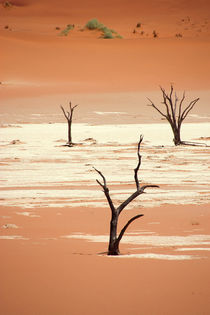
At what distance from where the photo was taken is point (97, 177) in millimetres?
15695

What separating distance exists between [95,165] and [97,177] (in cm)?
272

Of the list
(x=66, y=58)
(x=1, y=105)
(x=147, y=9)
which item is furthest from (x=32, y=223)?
(x=147, y=9)

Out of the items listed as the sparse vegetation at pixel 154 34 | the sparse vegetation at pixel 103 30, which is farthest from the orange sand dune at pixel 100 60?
the sparse vegetation at pixel 103 30

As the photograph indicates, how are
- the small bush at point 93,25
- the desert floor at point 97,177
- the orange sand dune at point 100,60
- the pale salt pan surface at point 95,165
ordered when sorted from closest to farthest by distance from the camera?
1. the desert floor at point 97,177
2. the pale salt pan surface at point 95,165
3. the orange sand dune at point 100,60
4. the small bush at point 93,25

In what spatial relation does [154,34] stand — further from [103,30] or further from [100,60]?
[100,60]

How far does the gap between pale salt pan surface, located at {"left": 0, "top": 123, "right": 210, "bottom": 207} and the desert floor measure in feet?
0.11

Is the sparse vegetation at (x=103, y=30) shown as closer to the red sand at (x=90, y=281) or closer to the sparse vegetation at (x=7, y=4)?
the sparse vegetation at (x=7, y=4)

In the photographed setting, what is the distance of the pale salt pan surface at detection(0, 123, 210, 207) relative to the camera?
12.6m

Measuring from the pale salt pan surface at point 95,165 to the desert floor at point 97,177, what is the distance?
3 cm

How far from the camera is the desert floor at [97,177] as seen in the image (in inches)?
229

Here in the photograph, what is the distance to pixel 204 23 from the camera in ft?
227

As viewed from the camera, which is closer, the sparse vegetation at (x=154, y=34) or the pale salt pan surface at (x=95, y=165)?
the pale salt pan surface at (x=95, y=165)

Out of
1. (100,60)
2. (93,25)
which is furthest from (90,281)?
(93,25)

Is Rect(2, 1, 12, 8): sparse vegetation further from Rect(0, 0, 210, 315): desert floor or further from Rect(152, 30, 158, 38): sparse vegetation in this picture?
Rect(0, 0, 210, 315): desert floor
